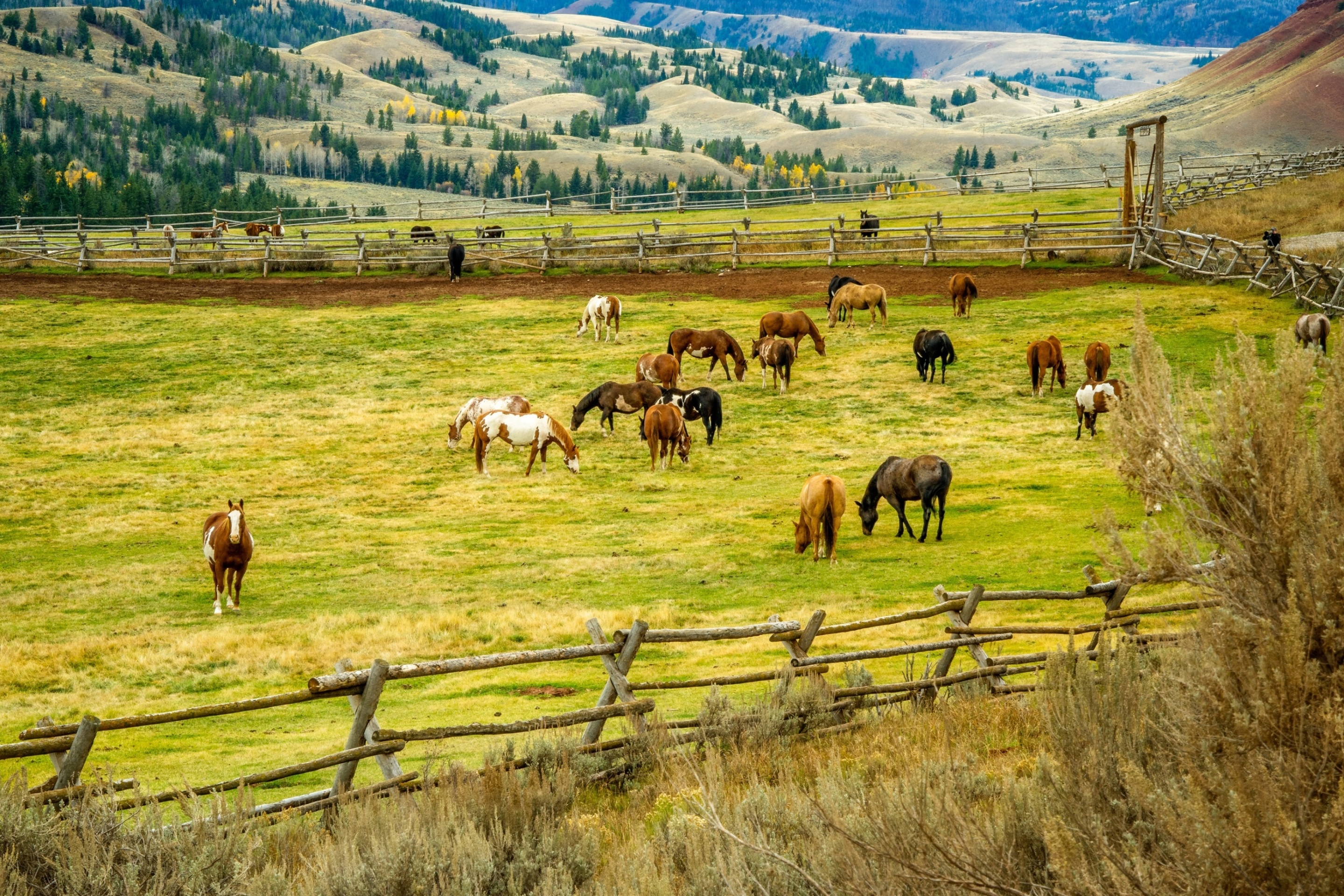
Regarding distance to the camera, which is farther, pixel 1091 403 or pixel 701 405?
pixel 701 405

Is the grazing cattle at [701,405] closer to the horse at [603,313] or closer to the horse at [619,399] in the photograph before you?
the horse at [619,399]

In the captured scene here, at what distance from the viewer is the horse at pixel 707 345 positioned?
27.4 meters

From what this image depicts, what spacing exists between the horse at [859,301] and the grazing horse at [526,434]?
13.1m

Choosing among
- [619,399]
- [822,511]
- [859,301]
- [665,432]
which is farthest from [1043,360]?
[822,511]

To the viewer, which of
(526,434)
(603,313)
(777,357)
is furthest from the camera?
(603,313)

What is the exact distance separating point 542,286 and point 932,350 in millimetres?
17844

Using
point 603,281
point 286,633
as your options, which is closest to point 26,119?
point 603,281

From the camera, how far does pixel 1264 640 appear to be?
13.5 feet

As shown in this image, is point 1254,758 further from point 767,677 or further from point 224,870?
point 767,677

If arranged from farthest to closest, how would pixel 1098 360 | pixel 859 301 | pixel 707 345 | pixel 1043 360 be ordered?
pixel 859 301 < pixel 707 345 < pixel 1043 360 < pixel 1098 360

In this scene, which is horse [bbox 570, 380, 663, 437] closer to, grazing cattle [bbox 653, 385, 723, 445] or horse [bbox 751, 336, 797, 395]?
grazing cattle [bbox 653, 385, 723, 445]

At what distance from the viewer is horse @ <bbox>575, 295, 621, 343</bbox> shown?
31.7 m

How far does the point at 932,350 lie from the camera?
26766mm

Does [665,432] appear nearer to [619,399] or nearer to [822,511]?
[619,399]
